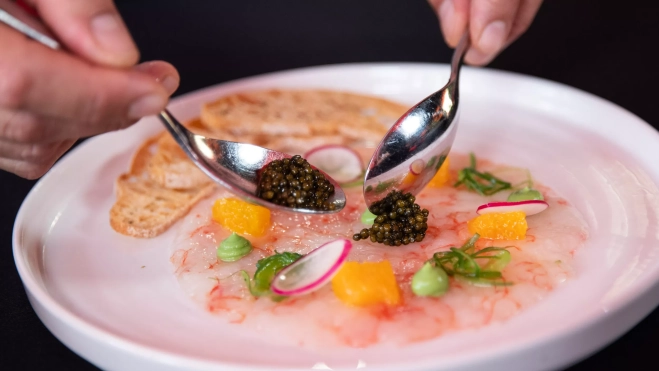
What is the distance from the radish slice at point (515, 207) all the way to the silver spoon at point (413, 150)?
1.05ft

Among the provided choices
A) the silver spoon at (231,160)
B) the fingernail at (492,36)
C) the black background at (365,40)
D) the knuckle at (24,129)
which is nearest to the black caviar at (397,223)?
the silver spoon at (231,160)

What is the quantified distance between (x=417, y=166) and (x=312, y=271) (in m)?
0.79

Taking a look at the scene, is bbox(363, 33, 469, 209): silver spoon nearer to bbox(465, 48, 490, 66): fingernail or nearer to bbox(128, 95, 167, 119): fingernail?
bbox(465, 48, 490, 66): fingernail

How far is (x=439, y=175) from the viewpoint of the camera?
A: 9.34 feet

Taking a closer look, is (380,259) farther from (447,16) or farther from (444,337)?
(447,16)

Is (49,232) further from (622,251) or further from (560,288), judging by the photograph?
(622,251)

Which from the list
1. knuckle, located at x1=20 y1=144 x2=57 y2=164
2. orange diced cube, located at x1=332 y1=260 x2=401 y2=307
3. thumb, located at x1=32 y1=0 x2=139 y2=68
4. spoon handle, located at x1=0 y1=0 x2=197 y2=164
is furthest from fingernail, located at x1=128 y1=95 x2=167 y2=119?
orange diced cube, located at x1=332 y1=260 x2=401 y2=307

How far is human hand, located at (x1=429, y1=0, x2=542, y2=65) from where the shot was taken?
2926 millimetres

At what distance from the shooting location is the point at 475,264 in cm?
214

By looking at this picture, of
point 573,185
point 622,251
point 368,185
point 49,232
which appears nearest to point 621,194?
point 573,185

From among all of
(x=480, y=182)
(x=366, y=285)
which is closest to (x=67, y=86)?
(x=366, y=285)

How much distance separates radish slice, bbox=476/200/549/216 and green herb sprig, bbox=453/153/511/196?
29 centimetres

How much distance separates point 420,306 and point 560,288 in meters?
0.50

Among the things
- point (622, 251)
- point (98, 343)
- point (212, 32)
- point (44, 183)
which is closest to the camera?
point (98, 343)
